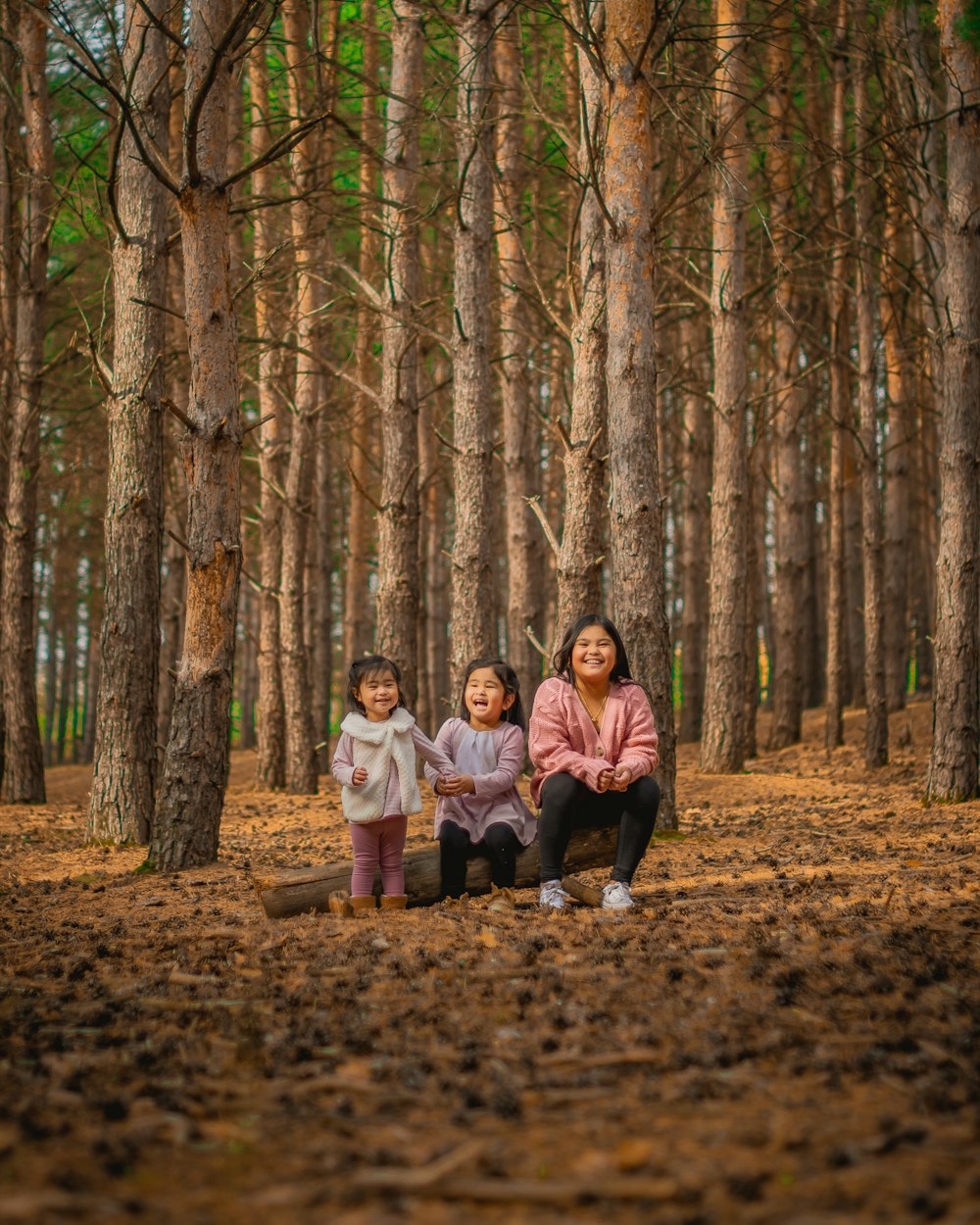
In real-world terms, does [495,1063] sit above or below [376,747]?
below

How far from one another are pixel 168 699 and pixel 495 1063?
15.7m

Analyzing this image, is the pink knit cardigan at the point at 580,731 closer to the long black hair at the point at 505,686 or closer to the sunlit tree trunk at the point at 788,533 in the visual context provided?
the long black hair at the point at 505,686

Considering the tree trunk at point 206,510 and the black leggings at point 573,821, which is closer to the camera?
the black leggings at point 573,821

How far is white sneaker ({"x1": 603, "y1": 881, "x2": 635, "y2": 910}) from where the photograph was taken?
217 inches

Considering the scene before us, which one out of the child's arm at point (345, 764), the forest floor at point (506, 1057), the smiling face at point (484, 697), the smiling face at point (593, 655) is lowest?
the forest floor at point (506, 1057)

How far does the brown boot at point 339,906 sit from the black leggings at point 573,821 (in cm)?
96

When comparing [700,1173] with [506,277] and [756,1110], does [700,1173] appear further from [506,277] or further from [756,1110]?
[506,277]

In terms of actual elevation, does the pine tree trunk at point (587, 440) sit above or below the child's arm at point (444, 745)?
above

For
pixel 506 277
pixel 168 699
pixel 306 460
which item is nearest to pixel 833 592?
pixel 506 277

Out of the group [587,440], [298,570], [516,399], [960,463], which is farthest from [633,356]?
[298,570]

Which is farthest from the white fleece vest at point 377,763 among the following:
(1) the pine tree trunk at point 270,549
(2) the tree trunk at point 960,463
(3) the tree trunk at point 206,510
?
(1) the pine tree trunk at point 270,549

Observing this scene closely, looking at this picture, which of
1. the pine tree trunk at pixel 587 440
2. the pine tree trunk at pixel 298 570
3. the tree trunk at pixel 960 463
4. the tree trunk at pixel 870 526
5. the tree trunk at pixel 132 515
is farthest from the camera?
the pine tree trunk at pixel 298 570

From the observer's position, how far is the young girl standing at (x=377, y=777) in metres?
5.64

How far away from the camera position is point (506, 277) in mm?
14234
